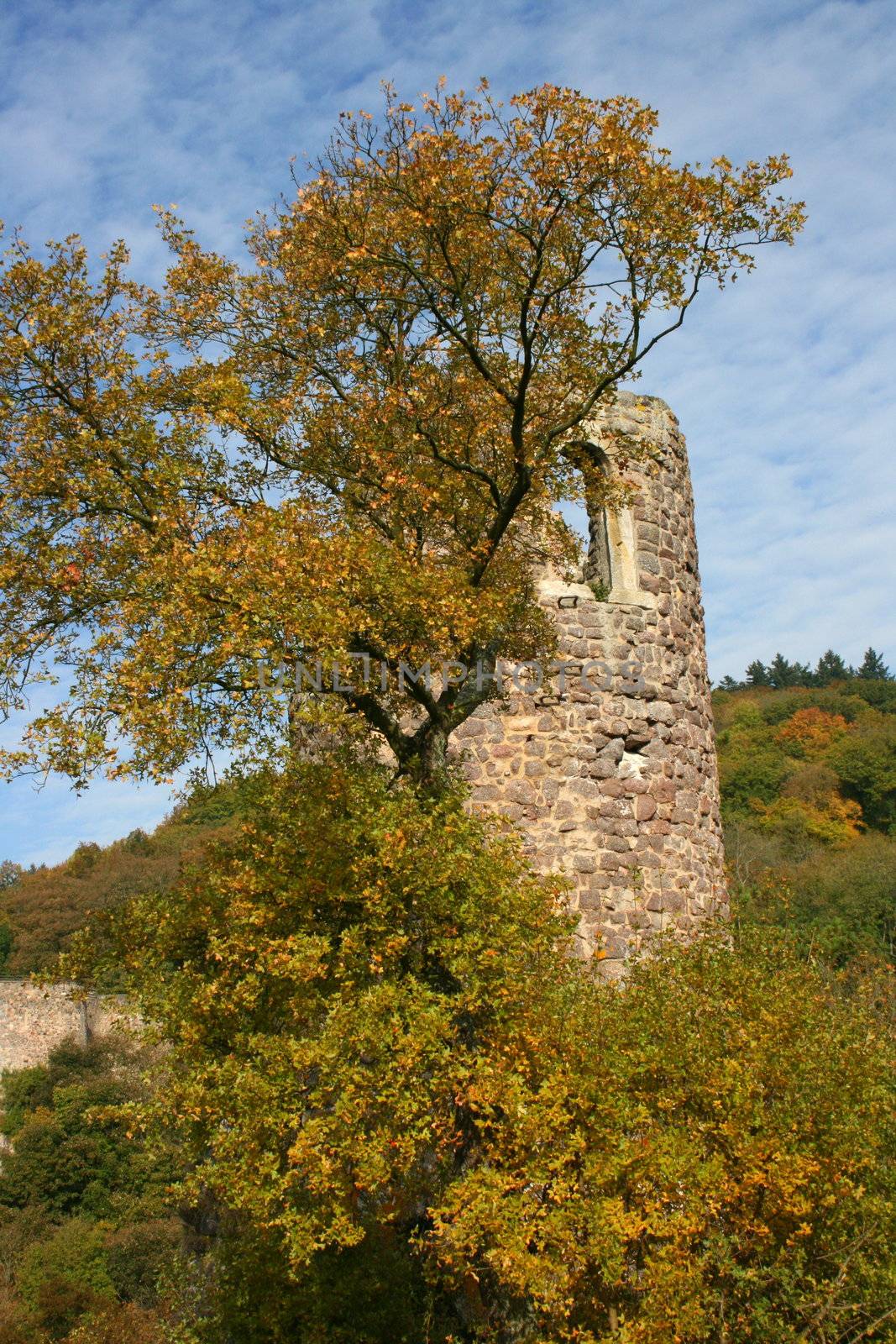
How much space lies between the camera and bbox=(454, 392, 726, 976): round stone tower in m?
9.15

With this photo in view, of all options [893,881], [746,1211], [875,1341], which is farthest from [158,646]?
[893,881]

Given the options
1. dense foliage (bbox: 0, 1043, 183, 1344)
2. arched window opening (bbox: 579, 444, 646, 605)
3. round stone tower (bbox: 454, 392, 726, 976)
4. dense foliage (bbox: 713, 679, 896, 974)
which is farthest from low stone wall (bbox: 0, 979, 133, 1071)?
arched window opening (bbox: 579, 444, 646, 605)

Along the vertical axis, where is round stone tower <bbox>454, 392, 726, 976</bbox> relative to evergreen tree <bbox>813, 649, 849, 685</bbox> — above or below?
below

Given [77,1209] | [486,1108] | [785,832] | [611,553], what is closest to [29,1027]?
[77,1209]

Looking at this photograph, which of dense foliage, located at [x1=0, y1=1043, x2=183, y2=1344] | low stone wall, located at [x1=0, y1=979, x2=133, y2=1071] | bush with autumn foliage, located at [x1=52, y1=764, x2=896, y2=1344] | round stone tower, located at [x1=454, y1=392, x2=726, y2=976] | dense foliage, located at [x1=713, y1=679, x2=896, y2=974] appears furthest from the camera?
low stone wall, located at [x1=0, y1=979, x2=133, y2=1071]

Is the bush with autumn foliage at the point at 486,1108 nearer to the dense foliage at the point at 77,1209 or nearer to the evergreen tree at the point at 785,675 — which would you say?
the dense foliage at the point at 77,1209

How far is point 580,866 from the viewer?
909 cm

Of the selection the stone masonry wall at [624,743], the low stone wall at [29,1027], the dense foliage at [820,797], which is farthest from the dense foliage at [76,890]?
the stone masonry wall at [624,743]

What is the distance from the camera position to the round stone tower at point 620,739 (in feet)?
30.0

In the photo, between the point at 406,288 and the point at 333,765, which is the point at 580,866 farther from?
the point at 406,288

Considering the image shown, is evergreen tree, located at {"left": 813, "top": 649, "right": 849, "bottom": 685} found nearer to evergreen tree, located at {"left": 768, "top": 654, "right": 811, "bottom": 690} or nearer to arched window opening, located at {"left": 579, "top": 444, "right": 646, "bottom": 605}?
evergreen tree, located at {"left": 768, "top": 654, "right": 811, "bottom": 690}

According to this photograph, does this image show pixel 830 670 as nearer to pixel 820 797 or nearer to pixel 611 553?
pixel 820 797

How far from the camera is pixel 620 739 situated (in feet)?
31.1

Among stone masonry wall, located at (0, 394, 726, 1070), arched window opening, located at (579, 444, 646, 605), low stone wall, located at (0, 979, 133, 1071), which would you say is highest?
arched window opening, located at (579, 444, 646, 605)
